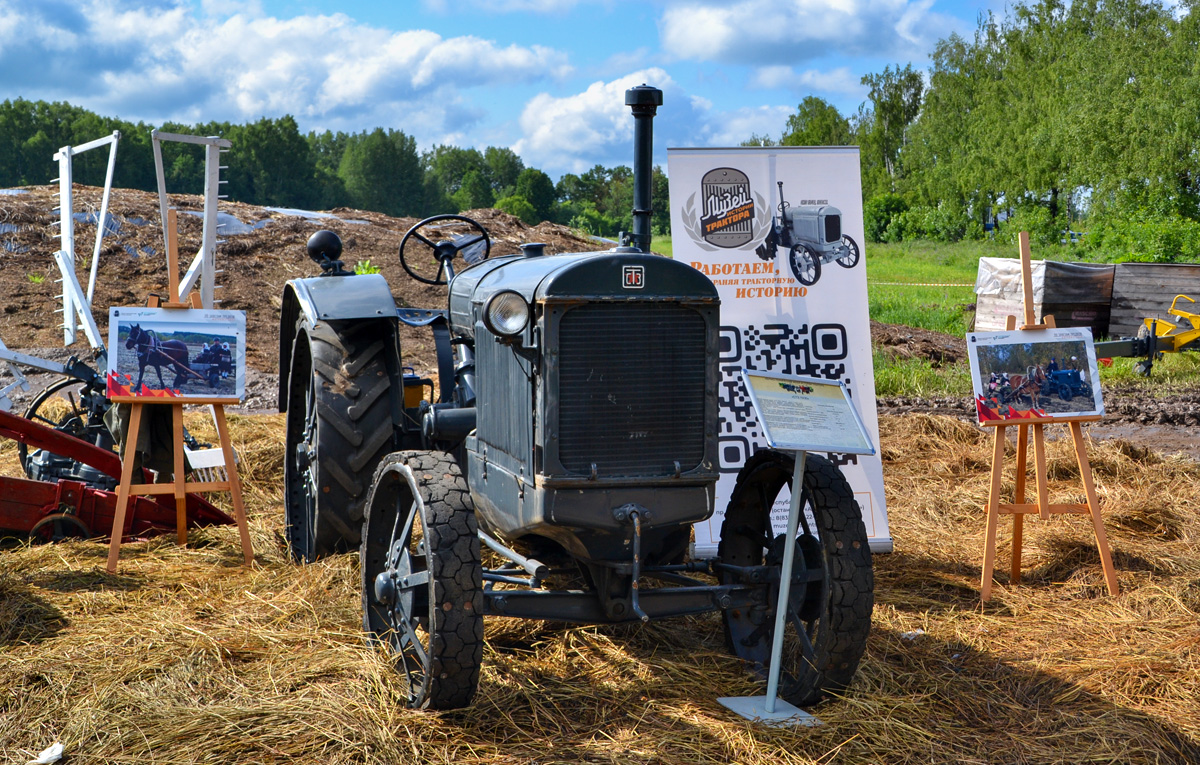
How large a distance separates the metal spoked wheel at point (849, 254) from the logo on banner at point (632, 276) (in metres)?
2.23

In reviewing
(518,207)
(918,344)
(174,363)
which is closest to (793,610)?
(174,363)

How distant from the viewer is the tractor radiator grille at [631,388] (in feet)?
9.60

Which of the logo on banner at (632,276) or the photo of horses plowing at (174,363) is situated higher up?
the logo on banner at (632,276)

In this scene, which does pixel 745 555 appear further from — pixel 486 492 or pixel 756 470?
pixel 486 492

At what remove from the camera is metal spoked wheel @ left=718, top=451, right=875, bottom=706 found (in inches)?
119

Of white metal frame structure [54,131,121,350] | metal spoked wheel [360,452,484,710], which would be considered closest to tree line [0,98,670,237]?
white metal frame structure [54,131,121,350]

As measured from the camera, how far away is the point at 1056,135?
29.5 m

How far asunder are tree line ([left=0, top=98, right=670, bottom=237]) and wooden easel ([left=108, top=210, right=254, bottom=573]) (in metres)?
25.4

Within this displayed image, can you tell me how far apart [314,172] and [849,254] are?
57.6m

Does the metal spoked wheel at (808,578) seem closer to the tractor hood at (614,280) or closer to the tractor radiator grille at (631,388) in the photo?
the tractor radiator grille at (631,388)

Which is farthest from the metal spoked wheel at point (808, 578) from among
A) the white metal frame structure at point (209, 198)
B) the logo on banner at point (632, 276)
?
the white metal frame structure at point (209, 198)

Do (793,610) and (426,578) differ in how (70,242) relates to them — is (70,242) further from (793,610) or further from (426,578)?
(793,610)

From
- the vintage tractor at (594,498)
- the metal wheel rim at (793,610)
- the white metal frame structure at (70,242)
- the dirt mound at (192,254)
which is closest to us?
the vintage tractor at (594,498)

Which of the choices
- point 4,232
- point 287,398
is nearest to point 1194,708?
point 287,398
